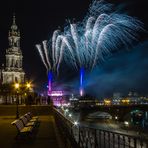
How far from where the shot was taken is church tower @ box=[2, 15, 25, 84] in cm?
12912

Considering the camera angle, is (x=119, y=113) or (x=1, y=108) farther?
(x=119, y=113)

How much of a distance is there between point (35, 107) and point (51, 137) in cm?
2242

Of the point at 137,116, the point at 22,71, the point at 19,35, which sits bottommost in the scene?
the point at 137,116

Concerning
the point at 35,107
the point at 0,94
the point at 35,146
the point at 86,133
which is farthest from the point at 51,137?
the point at 0,94

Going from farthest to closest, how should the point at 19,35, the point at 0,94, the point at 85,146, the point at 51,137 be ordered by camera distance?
the point at 19,35, the point at 0,94, the point at 51,137, the point at 85,146

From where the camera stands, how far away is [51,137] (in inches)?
737

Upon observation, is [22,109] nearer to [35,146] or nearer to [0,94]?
[35,146]

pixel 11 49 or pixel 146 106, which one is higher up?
pixel 11 49

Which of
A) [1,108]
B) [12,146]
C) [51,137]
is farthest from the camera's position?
[1,108]

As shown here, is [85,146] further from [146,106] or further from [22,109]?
[146,106]

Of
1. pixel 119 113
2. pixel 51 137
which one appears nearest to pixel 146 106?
pixel 119 113

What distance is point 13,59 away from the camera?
13262 cm

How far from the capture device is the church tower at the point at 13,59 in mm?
129125

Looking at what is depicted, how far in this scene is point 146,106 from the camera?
404 feet
